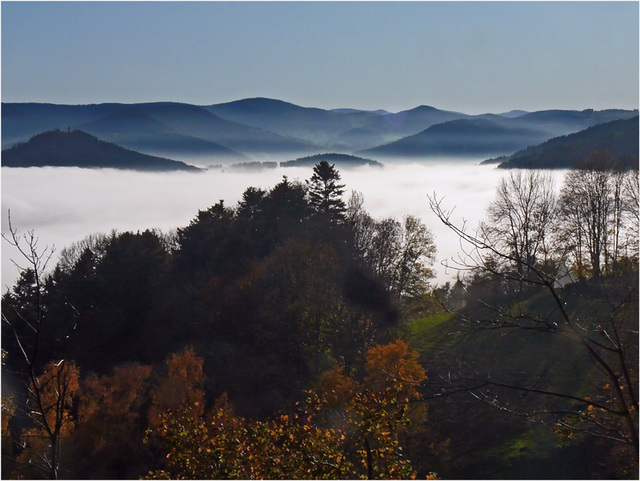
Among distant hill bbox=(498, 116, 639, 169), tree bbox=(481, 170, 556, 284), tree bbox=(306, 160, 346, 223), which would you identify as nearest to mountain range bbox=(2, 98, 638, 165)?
distant hill bbox=(498, 116, 639, 169)

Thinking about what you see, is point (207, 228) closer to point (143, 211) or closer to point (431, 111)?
point (143, 211)

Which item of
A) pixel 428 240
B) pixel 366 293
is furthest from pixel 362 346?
pixel 428 240

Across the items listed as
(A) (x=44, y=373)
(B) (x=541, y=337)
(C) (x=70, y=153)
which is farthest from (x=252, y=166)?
(A) (x=44, y=373)

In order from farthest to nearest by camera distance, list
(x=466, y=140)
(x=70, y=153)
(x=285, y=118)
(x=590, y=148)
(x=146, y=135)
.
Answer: (x=285, y=118) < (x=146, y=135) < (x=466, y=140) < (x=70, y=153) < (x=590, y=148)

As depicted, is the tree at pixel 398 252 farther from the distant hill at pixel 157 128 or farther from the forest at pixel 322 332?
the distant hill at pixel 157 128

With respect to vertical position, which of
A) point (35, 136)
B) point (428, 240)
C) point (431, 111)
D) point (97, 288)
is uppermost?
point (431, 111)

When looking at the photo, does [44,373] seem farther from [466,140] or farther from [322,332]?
[466,140]

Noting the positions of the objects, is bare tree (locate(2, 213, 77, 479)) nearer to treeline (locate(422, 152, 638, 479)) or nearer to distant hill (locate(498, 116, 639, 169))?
treeline (locate(422, 152, 638, 479))
